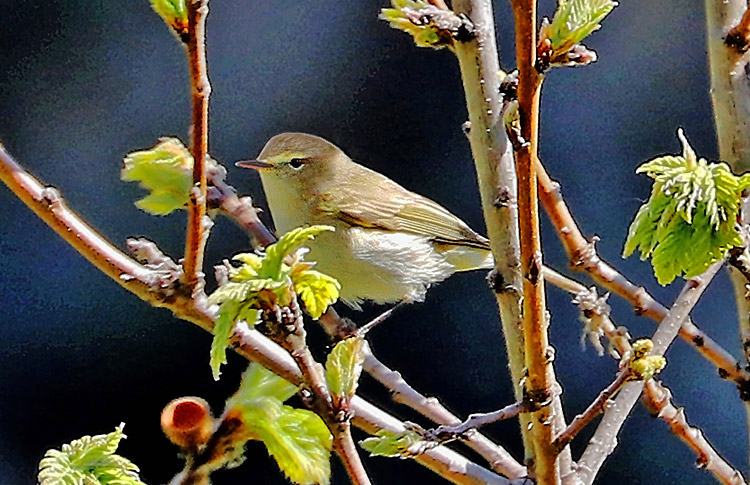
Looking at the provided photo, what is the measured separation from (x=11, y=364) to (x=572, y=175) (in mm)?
1244

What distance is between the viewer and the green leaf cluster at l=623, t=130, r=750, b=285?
0.51 m

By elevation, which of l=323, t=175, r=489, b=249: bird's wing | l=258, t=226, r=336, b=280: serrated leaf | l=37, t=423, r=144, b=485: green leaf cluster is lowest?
l=323, t=175, r=489, b=249: bird's wing

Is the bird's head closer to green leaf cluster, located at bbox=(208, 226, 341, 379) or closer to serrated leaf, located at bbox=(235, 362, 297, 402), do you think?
serrated leaf, located at bbox=(235, 362, 297, 402)

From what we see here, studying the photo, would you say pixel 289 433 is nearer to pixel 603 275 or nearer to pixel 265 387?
pixel 265 387

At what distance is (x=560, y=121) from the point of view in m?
1.87

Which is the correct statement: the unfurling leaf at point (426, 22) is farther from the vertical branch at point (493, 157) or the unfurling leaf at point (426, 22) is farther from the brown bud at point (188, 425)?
the brown bud at point (188, 425)

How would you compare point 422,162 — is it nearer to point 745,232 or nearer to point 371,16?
point 371,16

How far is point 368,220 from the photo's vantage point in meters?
1.57

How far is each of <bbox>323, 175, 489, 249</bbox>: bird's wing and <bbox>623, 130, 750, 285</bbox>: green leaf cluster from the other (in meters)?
1.04

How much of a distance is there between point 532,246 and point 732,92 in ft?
1.44

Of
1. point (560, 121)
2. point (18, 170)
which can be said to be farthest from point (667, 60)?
point (18, 170)

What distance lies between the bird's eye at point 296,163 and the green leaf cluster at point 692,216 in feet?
3.62

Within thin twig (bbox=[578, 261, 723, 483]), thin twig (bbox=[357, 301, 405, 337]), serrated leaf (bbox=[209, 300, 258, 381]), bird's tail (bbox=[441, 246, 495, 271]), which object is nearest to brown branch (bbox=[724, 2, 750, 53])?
thin twig (bbox=[578, 261, 723, 483])

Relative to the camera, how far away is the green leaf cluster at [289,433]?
0.58m
